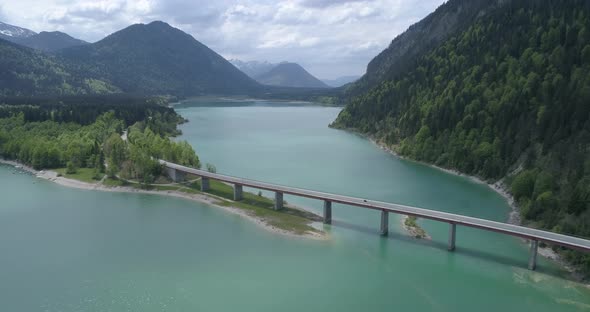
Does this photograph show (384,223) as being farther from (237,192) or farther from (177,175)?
(177,175)

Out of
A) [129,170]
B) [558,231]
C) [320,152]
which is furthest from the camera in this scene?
[320,152]

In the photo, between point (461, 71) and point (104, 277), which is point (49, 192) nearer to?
point (104, 277)

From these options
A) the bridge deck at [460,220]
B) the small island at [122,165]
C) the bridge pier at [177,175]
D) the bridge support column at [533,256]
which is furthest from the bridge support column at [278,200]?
the bridge support column at [533,256]

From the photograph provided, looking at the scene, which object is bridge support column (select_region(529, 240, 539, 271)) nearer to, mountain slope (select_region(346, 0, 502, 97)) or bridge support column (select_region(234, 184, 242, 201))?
bridge support column (select_region(234, 184, 242, 201))

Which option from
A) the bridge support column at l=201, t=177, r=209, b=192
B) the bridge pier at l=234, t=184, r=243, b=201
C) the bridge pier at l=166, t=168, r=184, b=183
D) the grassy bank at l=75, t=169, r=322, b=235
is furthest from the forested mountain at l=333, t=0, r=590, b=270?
the bridge pier at l=166, t=168, r=184, b=183

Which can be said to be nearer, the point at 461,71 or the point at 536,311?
the point at 536,311

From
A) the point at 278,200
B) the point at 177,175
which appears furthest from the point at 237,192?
the point at 177,175

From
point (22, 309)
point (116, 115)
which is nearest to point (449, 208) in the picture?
point (22, 309)
